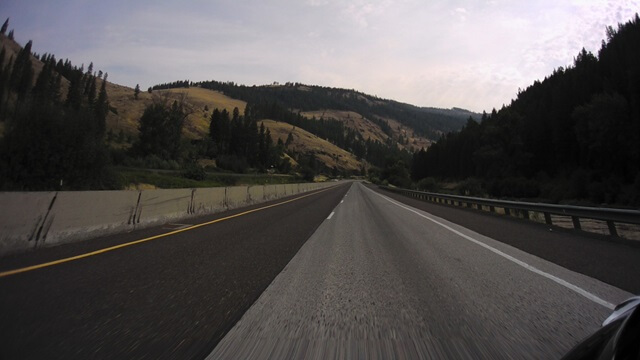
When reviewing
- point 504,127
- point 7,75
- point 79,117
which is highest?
point 7,75

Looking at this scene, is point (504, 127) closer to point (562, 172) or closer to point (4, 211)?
point (562, 172)

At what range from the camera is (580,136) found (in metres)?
54.7

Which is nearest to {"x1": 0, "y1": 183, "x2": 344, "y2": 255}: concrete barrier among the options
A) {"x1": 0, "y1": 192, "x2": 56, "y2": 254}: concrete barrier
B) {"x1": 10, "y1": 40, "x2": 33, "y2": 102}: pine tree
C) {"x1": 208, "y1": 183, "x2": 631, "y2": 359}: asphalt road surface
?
{"x1": 0, "y1": 192, "x2": 56, "y2": 254}: concrete barrier

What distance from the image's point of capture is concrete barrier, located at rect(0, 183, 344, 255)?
664 cm

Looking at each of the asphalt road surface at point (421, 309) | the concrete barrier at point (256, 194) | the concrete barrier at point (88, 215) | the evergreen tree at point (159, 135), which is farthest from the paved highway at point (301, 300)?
the evergreen tree at point (159, 135)

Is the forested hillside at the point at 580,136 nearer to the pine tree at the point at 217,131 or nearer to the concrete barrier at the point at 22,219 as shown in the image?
the concrete barrier at the point at 22,219

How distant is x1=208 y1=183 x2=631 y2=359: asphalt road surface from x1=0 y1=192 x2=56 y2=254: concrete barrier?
5264 mm

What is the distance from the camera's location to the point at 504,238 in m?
9.56

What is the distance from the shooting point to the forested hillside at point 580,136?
45.8m

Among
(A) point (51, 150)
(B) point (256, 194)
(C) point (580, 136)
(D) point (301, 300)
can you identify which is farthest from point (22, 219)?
(C) point (580, 136)

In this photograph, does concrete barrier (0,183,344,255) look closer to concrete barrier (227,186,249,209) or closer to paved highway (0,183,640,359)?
paved highway (0,183,640,359)

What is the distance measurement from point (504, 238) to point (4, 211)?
11.3 m

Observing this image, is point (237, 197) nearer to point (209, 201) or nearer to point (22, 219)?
point (209, 201)

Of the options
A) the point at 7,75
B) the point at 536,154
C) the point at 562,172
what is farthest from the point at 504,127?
the point at 7,75
